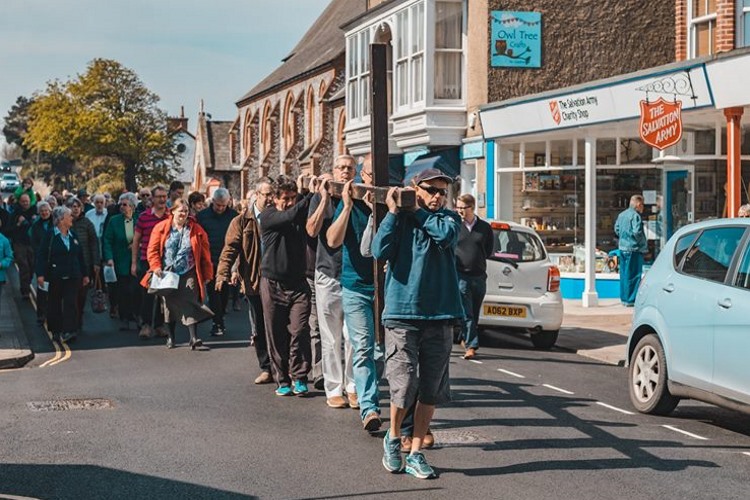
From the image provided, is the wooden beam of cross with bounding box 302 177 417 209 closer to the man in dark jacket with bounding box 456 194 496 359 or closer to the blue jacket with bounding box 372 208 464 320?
the blue jacket with bounding box 372 208 464 320

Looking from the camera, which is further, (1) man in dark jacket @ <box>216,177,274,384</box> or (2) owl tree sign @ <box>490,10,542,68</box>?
(2) owl tree sign @ <box>490,10,542,68</box>

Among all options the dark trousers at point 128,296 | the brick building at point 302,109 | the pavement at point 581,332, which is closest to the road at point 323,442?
the pavement at point 581,332

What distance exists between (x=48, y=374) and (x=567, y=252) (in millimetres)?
13502

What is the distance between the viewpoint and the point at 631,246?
20641 millimetres

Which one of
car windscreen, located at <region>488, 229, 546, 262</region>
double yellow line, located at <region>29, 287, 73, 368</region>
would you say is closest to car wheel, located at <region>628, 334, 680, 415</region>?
car windscreen, located at <region>488, 229, 546, 262</region>

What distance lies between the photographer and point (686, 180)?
69.6 feet

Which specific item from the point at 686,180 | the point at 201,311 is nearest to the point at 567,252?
the point at 686,180

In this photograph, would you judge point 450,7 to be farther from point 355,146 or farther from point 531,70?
point 355,146

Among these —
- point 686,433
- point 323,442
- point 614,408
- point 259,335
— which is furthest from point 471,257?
point 323,442

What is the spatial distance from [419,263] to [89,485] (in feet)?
7.91

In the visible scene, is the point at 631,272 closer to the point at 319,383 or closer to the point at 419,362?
the point at 319,383

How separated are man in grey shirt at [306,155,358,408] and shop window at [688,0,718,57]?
14.9 meters

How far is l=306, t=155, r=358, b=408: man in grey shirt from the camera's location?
9.44 metres

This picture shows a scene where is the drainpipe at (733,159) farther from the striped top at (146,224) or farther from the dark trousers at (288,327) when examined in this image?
the dark trousers at (288,327)
